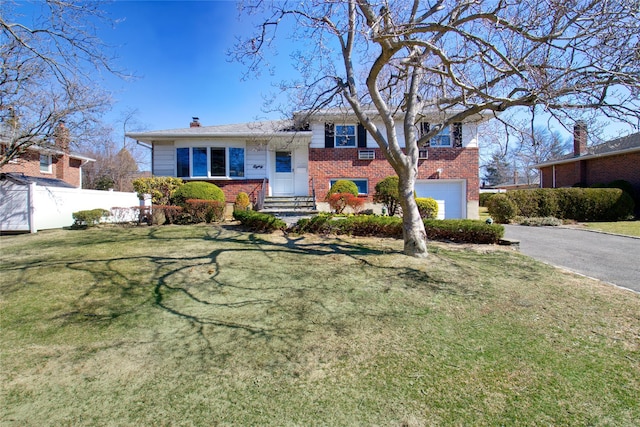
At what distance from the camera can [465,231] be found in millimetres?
8352

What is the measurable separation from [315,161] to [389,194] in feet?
15.5

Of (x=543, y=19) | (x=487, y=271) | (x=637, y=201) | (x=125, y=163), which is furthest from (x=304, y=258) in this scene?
(x=125, y=163)

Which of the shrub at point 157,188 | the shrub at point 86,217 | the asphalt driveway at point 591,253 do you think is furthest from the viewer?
the shrub at point 157,188

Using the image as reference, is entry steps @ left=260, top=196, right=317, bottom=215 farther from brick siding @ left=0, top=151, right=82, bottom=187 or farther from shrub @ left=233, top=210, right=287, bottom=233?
brick siding @ left=0, top=151, right=82, bottom=187

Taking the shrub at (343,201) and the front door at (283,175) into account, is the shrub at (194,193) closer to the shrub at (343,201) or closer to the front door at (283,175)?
the front door at (283,175)

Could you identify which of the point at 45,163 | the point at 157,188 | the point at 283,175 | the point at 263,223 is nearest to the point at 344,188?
the point at 283,175

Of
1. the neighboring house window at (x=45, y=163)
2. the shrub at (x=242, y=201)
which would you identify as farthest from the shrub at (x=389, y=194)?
the neighboring house window at (x=45, y=163)

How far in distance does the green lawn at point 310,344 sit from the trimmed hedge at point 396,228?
6.91 ft

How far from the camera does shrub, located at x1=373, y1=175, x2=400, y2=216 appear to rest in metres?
12.0

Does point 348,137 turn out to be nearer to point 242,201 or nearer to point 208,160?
point 242,201

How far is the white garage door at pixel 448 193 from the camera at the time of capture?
15.7 meters

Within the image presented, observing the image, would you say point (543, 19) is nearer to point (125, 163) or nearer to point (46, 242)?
point (46, 242)

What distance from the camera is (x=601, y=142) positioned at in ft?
19.1

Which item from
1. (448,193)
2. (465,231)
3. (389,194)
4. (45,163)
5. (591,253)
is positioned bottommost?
(591,253)
